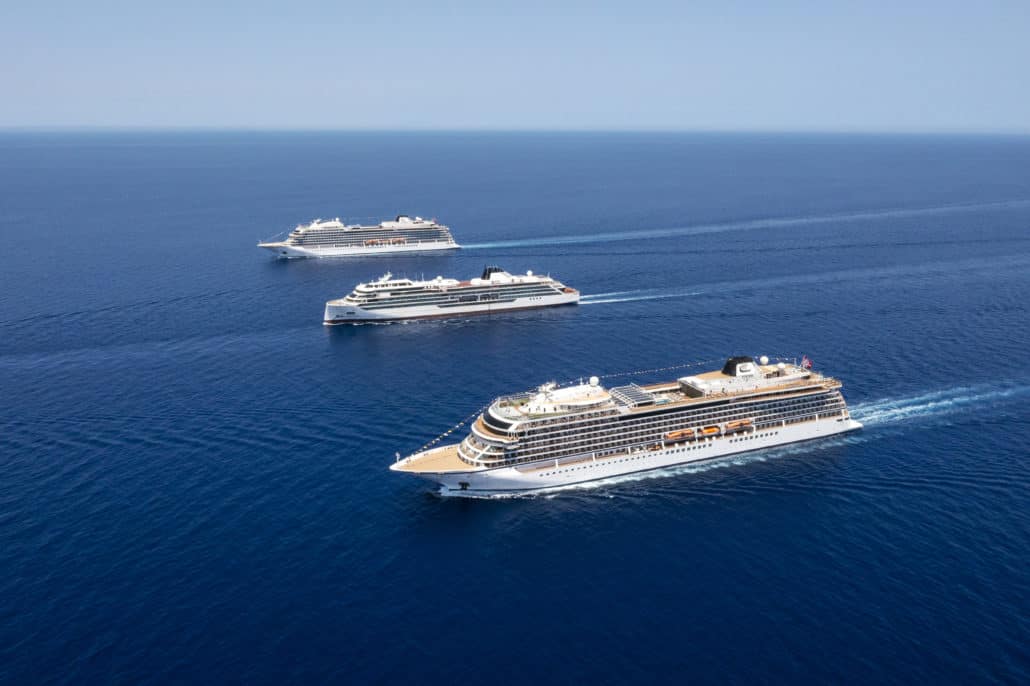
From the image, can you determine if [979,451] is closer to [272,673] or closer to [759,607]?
[759,607]

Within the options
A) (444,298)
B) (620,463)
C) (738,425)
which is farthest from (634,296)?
(620,463)

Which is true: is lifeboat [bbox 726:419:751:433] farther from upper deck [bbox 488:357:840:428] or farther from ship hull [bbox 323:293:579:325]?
ship hull [bbox 323:293:579:325]

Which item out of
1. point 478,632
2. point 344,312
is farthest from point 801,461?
point 344,312

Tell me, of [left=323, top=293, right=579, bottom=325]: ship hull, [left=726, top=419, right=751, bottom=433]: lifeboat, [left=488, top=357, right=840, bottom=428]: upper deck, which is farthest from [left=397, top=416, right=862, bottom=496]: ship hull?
[left=323, top=293, right=579, bottom=325]: ship hull

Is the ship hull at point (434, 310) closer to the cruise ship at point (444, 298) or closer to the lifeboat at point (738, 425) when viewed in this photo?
the cruise ship at point (444, 298)

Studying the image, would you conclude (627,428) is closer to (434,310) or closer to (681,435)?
(681,435)
